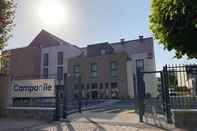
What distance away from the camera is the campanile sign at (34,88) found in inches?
527

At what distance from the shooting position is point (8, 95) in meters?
14.2

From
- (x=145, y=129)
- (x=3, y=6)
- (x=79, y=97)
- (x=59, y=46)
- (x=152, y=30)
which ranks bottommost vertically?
(x=145, y=129)

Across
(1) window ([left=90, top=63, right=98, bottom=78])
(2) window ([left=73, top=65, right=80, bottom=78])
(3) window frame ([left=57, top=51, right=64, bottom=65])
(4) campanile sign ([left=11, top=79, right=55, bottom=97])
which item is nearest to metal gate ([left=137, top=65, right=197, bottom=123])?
(4) campanile sign ([left=11, top=79, right=55, bottom=97])

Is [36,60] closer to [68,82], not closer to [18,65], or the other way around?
[18,65]

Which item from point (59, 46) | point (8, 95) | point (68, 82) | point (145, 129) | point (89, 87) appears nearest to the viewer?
point (145, 129)

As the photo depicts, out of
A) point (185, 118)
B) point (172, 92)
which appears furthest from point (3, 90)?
point (185, 118)

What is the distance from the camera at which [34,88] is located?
547 inches

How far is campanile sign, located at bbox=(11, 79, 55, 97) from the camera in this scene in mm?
13383

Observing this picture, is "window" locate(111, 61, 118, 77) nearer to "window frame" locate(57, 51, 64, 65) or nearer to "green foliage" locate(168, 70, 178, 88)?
"window frame" locate(57, 51, 64, 65)

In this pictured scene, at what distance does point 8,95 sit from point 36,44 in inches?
1479

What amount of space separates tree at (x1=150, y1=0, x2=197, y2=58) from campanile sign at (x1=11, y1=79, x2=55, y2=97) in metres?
6.67

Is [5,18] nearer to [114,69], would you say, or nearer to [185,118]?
[185,118]

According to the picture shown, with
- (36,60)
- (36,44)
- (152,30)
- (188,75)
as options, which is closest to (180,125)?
(188,75)

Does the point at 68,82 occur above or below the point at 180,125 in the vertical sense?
above
